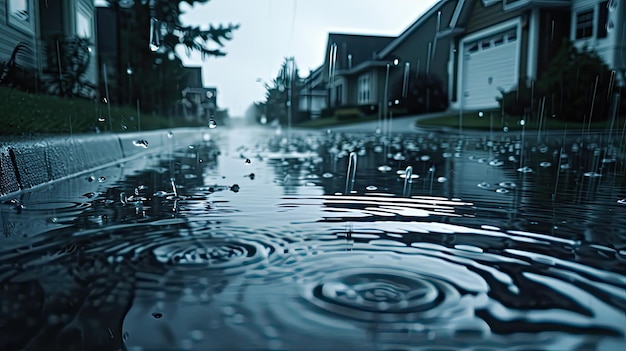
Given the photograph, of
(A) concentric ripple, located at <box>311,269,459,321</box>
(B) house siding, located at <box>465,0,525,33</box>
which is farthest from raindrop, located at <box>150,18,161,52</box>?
(A) concentric ripple, located at <box>311,269,459,321</box>

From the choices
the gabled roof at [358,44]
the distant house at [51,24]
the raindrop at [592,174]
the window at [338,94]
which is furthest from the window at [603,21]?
the window at [338,94]

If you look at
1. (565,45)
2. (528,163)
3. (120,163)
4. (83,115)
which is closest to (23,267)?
(120,163)

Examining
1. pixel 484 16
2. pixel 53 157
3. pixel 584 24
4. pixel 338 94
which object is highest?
pixel 484 16

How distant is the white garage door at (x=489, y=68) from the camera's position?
2075cm

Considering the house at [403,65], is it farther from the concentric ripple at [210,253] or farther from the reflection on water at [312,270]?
the concentric ripple at [210,253]

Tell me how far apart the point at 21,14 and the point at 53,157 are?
5036mm

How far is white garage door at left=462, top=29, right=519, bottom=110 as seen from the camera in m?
20.8

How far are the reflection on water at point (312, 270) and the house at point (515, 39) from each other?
16360mm

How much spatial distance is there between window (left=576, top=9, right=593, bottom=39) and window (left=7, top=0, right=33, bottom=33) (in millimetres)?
17193

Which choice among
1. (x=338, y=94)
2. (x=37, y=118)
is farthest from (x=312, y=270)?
(x=338, y=94)

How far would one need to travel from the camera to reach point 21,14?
7.73 m

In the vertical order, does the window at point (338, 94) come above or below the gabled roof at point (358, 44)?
below

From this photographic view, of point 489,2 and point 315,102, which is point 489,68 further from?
point 315,102

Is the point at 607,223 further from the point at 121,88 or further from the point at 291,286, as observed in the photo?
the point at 121,88
